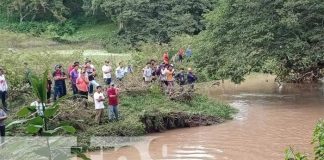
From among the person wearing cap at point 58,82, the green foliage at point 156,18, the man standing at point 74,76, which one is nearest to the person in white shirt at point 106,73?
the man standing at point 74,76

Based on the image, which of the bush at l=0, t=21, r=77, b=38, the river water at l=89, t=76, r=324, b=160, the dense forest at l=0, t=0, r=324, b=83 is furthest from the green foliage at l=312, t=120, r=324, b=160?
the bush at l=0, t=21, r=77, b=38

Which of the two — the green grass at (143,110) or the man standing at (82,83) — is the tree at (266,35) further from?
the man standing at (82,83)

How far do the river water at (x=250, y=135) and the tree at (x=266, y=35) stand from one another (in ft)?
5.89

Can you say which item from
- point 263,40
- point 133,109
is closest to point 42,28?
point 263,40

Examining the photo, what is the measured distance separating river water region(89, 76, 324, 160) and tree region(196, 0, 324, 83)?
1.79 m

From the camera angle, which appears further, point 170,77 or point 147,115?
point 170,77

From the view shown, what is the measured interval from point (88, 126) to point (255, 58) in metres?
11.0

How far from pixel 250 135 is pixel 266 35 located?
7944mm

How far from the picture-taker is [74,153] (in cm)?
441

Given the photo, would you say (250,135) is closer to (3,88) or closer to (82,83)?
(82,83)

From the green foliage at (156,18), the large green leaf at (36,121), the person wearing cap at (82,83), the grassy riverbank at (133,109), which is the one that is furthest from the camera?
the green foliage at (156,18)

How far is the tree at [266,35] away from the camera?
23.6 meters

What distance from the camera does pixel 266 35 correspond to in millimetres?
23484

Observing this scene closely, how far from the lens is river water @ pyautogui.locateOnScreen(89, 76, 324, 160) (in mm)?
14258
